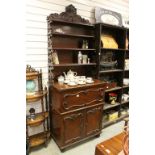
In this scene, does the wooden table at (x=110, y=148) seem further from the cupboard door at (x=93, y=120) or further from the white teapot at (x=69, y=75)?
the white teapot at (x=69, y=75)

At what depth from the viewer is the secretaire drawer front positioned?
8.39ft

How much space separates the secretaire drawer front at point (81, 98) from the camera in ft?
8.39

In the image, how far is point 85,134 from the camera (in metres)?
2.89

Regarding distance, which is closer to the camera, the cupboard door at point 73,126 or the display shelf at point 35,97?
the display shelf at point 35,97

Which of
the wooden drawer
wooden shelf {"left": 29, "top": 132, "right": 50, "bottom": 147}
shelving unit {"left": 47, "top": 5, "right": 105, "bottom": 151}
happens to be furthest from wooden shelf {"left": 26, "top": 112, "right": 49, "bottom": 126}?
the wooden drawer

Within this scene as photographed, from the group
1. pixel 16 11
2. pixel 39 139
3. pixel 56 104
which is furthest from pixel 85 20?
pixel 16 11

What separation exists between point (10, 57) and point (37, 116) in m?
2.36

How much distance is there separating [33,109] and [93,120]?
43.7 inches

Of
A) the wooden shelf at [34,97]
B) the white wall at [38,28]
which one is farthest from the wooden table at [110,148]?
the white wall at [38,28]

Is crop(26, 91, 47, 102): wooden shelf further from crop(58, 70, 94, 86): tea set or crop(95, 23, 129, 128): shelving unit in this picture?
crop(95, 23, 129, 128): shelving unit

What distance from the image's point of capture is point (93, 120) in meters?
2.99

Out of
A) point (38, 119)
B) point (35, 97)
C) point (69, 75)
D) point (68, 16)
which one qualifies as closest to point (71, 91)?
point (69, 75)
